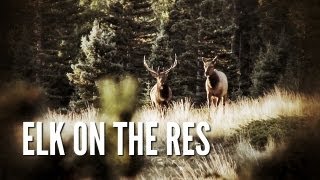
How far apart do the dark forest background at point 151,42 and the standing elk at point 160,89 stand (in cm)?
7

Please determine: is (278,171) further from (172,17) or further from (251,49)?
(172,17)

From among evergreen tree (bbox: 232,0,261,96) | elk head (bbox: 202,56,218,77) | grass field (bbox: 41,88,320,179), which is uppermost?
evergreen tree (bbox: 232,0,261,96)

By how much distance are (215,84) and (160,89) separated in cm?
71

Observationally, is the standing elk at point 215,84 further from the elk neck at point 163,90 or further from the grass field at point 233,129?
the elk neck at point 163,90

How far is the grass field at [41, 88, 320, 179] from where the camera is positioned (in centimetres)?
1124

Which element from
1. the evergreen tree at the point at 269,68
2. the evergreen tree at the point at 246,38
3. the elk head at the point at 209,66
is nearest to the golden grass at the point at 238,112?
the evergreen tree at the point at 269,68

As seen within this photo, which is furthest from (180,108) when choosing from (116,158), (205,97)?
(116,158)

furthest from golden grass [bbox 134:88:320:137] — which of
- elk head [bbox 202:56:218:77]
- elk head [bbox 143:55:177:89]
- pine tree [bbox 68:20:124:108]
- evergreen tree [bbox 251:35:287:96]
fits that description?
pine tree [bbox 68:20:124:108]

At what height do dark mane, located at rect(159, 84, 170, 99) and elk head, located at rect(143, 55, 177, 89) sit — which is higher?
elk head, located at rect(143, 55, 177, 89)

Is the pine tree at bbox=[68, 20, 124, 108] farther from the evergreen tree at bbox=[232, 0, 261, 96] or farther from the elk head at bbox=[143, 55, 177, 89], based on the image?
the evergreen tree at bbox=[232, 0, 261, 96]

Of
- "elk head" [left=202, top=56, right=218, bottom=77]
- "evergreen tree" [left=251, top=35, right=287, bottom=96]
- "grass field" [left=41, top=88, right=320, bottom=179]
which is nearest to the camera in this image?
"grass field" [left=41, top=88, right=320, bottom=179]

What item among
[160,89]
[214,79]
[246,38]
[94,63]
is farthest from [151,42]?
[246,38]

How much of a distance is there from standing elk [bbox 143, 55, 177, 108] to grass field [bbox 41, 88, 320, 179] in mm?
131

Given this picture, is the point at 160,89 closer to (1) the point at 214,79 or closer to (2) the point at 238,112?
(1) the point at 214,79
